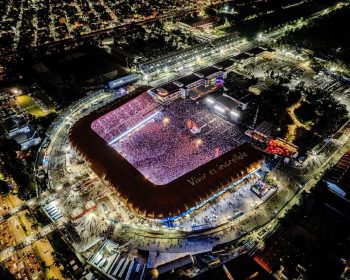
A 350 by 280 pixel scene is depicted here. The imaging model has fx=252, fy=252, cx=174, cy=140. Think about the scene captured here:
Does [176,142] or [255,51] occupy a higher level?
[255,51]

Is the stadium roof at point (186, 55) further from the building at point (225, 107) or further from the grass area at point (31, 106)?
the grass area at point (31, 106)

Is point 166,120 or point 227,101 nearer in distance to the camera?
point 166,120

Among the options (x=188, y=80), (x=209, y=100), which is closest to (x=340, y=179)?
(x=209, y=100)

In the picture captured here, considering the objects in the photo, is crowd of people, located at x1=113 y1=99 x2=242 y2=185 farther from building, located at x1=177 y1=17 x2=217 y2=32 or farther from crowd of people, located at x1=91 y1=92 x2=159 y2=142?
building, located at x1=177 y1=17 x2=217 y2=32

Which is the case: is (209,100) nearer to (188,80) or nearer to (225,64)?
(188,80)

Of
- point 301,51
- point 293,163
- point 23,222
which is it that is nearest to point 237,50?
point 301,51
